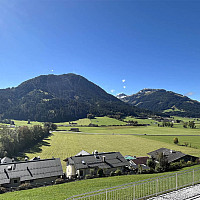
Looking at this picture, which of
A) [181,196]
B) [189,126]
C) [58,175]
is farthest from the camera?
[189,126]

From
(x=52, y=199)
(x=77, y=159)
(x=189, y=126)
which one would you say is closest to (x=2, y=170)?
(x=77, y=159)

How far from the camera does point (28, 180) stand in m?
37.3

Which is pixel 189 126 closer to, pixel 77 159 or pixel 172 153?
pixel 172 153

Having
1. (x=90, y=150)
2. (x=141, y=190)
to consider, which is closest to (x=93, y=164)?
(x=141, y=190)

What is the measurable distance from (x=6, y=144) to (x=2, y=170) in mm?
40247

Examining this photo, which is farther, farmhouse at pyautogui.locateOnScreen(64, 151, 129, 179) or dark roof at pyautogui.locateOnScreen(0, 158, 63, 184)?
farmhouse at pyautogui.locateOnScreen(64, 151, 129, 179)

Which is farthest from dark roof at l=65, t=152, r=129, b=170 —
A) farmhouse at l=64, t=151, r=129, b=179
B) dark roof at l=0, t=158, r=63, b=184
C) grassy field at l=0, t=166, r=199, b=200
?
grassy field at l=0, t=166, r=199, b=200

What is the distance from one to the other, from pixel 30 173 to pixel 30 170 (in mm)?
988

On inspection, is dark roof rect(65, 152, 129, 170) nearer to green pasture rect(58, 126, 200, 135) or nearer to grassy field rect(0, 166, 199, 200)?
grassy field rect(0, 166, 199, 200)

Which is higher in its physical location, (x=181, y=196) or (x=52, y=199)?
(x=181, y=196)

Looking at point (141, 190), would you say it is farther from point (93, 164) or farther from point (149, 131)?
point (149, 131)

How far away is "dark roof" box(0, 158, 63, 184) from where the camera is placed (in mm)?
37981

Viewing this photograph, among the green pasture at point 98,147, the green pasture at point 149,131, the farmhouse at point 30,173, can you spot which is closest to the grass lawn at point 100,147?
the green pasture at point 98,147

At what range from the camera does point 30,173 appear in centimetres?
3928
